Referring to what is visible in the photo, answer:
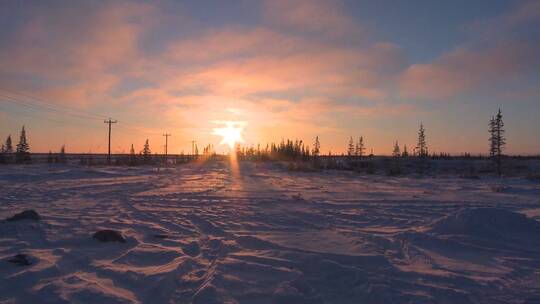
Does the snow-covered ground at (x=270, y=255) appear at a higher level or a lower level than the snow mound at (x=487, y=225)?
lower

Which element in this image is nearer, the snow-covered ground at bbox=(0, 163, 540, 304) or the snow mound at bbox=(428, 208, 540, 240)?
the snow-covered ground at bbox=(0, 163, 540, 304)

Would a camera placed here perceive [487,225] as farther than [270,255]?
Yes

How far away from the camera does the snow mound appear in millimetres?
8266

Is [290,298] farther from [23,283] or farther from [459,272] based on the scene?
[23,283]

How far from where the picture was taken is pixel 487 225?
862 centimetres

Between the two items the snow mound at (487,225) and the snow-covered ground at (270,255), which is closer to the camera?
the snow-covered ground at (270,255)

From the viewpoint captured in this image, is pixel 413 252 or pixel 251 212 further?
pixel 251 212

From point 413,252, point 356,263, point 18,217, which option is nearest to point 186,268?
point 356,263

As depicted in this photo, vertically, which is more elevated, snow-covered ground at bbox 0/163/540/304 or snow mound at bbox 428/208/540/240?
snow mound at bbox 428/208/540/240

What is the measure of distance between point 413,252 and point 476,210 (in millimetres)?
3160

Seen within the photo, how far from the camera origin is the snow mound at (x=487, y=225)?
8.27m

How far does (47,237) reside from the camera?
24.6 feet

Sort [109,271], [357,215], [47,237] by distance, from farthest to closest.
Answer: [357,215]
[47,237]
[109,271]

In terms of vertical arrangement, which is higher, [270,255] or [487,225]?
[487,225]
